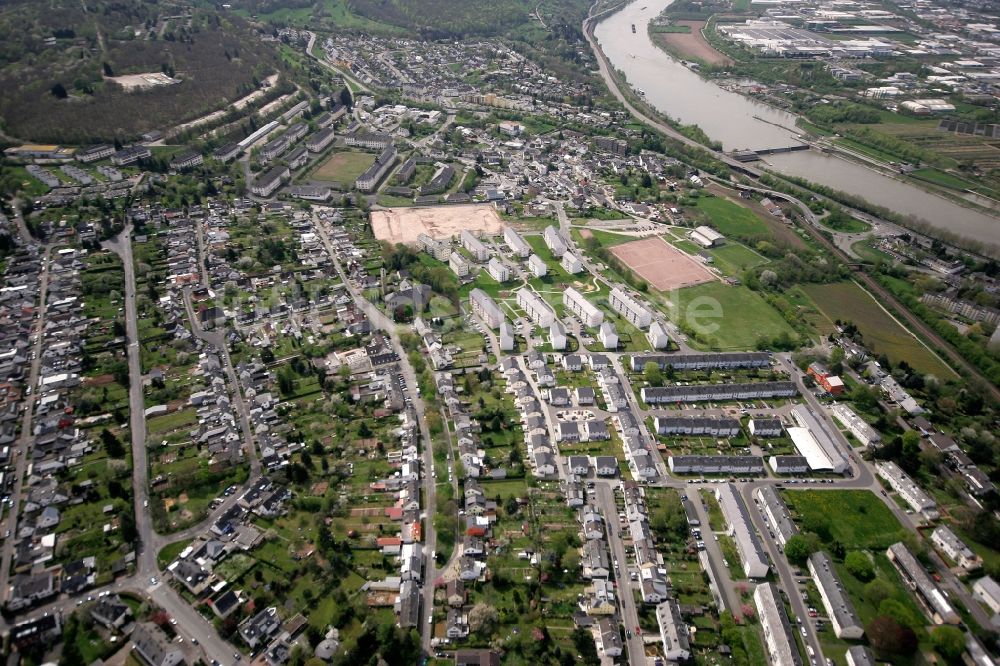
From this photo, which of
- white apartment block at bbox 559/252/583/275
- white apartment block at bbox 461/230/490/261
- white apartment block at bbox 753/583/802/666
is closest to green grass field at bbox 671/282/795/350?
white apartment block at bbox 559/252/583/275

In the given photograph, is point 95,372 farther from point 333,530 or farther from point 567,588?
point 567,588

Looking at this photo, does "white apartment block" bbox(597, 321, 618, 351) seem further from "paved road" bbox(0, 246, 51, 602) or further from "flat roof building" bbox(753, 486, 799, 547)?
"paved road" bbox(0, 246, 51, 602)

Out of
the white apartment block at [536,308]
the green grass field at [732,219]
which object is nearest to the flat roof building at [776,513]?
the white apartment block at [536,308]

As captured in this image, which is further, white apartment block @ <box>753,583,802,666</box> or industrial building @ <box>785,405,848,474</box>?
industrial building @ <box>785,405,848,474</box>

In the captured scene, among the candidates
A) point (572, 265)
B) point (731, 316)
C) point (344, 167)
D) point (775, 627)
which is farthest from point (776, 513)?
point (344, 167)

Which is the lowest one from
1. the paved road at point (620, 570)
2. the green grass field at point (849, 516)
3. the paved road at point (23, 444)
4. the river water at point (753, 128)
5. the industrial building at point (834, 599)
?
the paved road at point (23, 444)

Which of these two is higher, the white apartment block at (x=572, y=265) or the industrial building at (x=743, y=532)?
the white apartment block at (x=572, y=265)

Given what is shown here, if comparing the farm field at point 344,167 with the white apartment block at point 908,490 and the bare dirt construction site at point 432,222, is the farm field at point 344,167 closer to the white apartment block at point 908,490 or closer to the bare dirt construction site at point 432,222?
the bare dirt construction site at point 432,222
